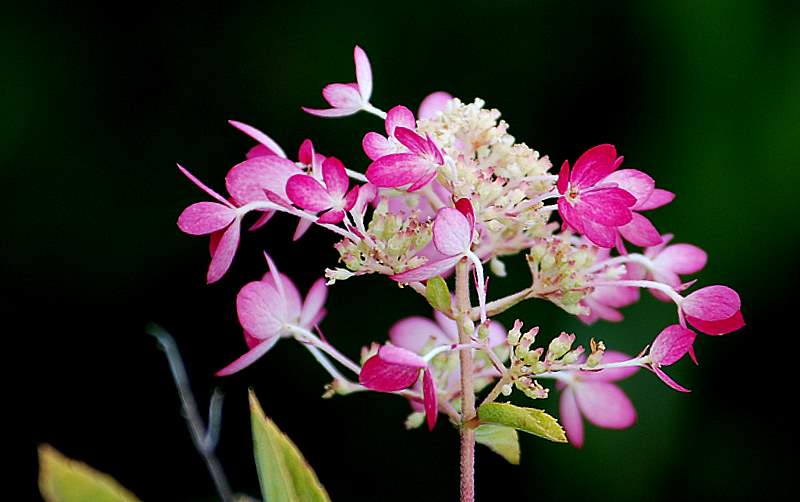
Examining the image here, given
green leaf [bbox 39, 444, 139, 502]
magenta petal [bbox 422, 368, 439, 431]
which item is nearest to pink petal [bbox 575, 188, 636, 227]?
magenta petal [bbox 422, 368, 439, 431]

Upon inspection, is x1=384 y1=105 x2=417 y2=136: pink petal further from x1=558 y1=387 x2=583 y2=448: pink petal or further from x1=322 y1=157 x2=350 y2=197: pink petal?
x1=558 y1=387 x2=583 y2=448: pink petal

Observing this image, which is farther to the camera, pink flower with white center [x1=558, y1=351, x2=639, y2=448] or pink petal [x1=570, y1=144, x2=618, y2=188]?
pink flower with white center [x1=558, y1=351, x2=639, y2=448]

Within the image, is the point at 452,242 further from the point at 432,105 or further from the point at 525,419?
the point at 432,105

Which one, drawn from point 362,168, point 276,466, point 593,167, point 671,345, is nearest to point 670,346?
point 671,345

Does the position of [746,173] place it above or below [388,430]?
above

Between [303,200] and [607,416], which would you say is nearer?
[303,200]

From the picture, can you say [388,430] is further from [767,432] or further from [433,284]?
[433,284]

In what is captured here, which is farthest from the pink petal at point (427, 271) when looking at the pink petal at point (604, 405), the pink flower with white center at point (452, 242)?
the pink petal at point (604, 405)

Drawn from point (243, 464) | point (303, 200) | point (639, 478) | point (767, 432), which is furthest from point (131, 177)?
point (303, 200)
